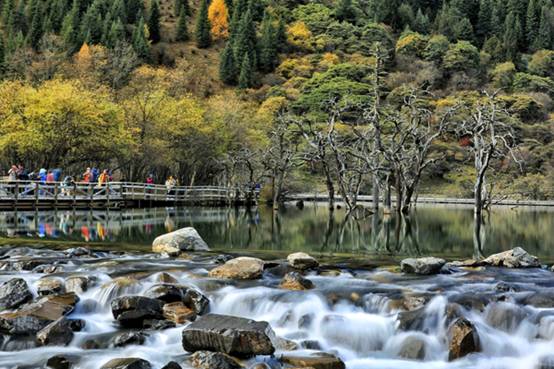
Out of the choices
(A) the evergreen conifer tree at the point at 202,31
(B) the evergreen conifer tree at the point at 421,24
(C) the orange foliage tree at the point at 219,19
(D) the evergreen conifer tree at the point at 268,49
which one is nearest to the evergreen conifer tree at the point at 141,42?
(A) the evergreen conifer tree at the point at 202,31

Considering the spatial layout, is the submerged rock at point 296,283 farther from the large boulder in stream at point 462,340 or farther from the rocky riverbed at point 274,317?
the large boulder in stream at point 462,340

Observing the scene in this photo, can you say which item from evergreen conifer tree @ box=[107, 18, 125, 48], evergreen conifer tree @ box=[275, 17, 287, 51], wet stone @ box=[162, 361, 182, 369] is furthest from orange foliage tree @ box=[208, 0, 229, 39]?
wet stone @ box=[162, 361, 182, 369]

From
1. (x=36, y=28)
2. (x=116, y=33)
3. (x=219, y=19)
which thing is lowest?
(x=116, y=33)

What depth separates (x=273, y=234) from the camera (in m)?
22.1

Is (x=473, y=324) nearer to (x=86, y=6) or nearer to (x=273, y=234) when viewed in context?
(x=273, y=234)

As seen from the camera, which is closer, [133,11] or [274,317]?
[274,317]

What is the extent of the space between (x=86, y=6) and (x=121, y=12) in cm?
821

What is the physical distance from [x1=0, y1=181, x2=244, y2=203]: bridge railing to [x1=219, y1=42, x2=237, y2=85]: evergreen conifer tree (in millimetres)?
64110

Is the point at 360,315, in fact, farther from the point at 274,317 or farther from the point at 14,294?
the point at 14,294

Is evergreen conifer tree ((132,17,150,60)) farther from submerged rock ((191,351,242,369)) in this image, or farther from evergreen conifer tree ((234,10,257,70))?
submerged rock ((191,351,242,369))

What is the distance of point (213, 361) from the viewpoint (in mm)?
7711

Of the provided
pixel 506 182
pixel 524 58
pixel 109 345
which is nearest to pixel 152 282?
pixel 109 345

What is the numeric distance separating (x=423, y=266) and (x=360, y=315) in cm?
310

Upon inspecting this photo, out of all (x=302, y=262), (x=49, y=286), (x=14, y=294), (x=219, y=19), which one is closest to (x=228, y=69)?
(x=219, y=19)
